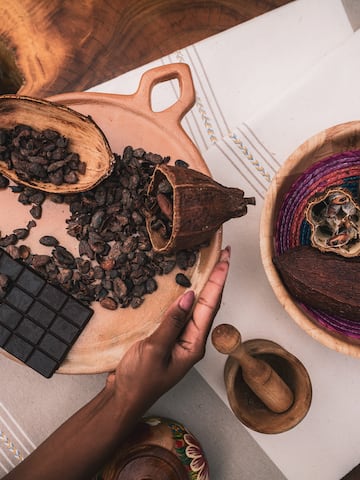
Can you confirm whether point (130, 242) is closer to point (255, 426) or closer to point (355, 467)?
point (255, 426)

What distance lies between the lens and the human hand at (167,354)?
0.64 m

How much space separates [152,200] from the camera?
691 mm

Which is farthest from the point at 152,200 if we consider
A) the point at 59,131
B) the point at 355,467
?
the point at 355,467

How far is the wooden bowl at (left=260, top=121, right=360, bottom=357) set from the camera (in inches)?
25.3

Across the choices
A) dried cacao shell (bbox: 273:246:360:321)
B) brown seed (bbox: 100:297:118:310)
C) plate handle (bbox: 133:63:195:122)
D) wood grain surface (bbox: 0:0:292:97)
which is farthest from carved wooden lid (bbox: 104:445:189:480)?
wood grain surface (bbox: 0:0:292:97)

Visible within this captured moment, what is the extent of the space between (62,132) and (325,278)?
16.5 inches

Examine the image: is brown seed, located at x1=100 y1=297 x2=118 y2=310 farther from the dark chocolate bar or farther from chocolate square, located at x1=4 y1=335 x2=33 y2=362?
chocolate square, located at x1=4 y1=335 x2=33 y2=362

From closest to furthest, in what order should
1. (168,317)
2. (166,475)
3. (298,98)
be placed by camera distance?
1. (168,317)
2. (166,475)
3. (298,98)

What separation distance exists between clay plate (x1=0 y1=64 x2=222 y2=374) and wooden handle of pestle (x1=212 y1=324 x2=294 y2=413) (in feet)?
0.34

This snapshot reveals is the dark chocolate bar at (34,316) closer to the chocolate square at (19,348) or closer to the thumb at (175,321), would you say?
the chocolate square at (19,348)

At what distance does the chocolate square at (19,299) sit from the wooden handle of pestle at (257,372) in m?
0.28

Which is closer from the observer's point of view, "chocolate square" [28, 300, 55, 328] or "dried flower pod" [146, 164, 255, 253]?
"dried flower pod" [146, 164, 255, 253]

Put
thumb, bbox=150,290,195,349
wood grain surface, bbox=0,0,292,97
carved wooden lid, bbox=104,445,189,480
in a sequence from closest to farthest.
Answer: thumb, bbox=150,290,195,349 < carved wooden lid, bbox=104,445,189,480 < wood grain surface, bbox=0,0,292,97

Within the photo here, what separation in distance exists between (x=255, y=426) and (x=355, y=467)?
0.74 ft
